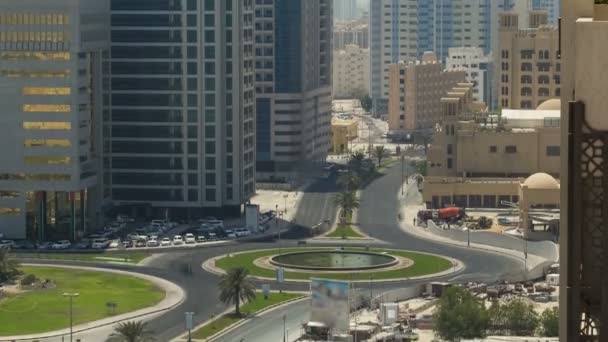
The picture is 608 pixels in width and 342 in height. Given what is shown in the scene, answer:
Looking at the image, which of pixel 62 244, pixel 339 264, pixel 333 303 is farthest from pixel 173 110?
pixel 333 303

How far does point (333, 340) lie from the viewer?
336 ft

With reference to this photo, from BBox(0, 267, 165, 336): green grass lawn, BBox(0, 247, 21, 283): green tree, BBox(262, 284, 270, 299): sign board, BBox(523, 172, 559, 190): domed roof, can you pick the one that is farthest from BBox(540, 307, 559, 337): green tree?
BBox(523, 172, 559, 190): domed roof

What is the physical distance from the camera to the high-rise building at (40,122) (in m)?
160

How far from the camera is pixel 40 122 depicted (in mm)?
160625

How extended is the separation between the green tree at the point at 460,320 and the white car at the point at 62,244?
55543mm

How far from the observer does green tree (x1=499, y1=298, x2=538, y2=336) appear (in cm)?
10762

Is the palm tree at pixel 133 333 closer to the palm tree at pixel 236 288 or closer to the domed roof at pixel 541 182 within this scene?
the palm tree at pixel 236 288

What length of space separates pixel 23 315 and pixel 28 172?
42942mm

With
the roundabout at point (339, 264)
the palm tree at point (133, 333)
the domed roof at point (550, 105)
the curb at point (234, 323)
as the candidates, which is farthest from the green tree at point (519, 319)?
the domed roof at point (550, 105)

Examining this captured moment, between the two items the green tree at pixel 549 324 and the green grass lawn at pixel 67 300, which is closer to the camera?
the green tree at pixel 549 324

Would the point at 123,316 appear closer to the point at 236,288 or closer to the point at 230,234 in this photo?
the point at 236,288

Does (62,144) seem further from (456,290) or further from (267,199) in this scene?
(456,290)

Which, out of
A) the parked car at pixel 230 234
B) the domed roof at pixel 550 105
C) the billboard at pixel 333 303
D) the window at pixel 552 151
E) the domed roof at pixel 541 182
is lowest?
the parked car at pixel 230 234

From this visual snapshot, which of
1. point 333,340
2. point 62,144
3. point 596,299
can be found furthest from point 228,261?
point 596,299
